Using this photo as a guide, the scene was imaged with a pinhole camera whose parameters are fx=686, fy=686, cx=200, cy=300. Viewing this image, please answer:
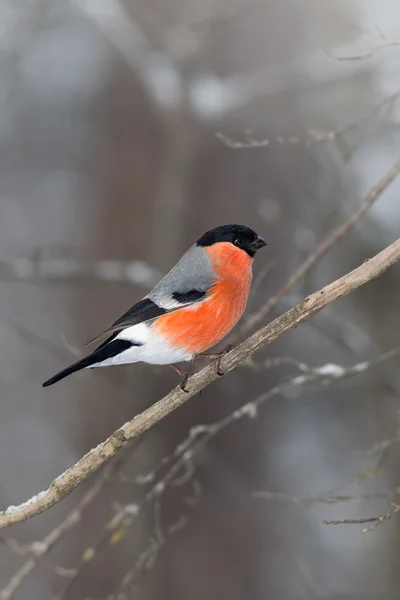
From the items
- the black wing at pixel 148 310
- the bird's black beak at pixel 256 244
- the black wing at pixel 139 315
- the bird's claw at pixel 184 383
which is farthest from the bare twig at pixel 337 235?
the bird's claw at pixel 184 383

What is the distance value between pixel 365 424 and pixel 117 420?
1.87 meters

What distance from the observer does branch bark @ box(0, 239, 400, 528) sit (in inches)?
66.5

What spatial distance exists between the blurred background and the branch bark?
1.42m

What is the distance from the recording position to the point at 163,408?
6.08 feet

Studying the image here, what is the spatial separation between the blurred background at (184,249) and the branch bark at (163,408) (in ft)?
4.67

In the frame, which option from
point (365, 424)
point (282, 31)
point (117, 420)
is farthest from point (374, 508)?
point (282, 31)

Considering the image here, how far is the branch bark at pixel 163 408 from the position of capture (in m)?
1.69

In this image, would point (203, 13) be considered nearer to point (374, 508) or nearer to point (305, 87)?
point (305, 87)

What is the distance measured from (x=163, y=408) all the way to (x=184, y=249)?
2978 mm

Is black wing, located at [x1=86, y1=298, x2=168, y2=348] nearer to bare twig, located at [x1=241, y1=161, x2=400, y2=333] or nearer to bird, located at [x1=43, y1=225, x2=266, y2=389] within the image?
bird, located at [x1=43, y1=225, x2=266, y2=389]

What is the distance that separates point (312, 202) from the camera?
14.5ft

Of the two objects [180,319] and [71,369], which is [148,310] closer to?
[180,319]

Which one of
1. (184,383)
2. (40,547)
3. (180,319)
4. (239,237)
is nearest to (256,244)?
(239,237)

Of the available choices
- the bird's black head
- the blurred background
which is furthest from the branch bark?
the blurred background
